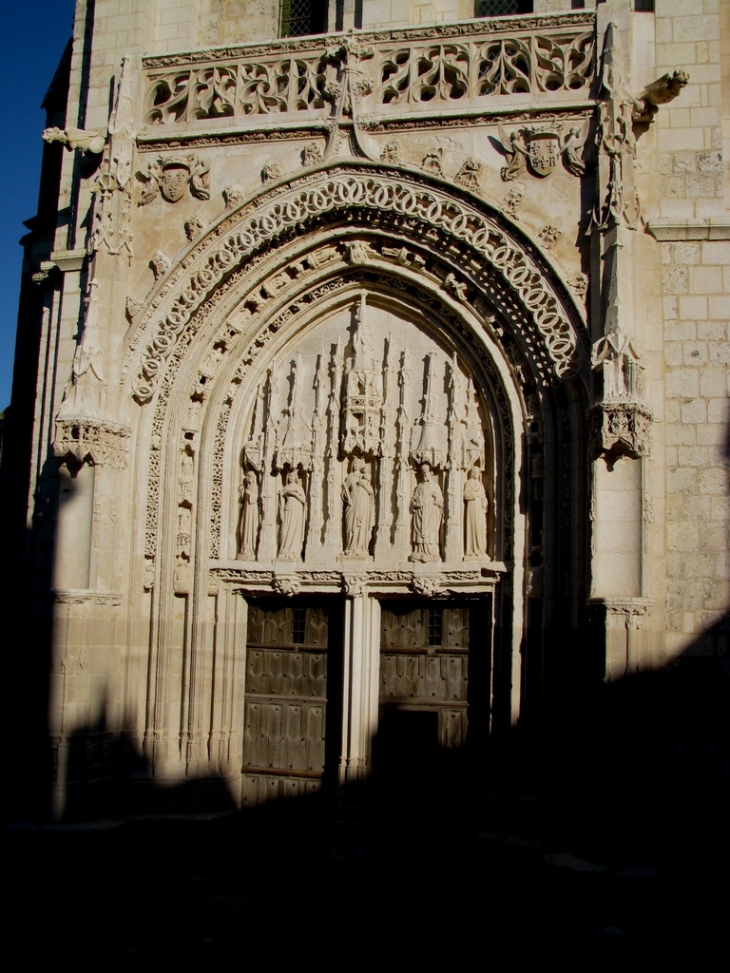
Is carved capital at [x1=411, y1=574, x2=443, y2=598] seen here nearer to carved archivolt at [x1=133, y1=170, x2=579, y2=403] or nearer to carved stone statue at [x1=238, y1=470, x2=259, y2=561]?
carved stone statue at [x1=238, y1=470, x2=259, y2=561]

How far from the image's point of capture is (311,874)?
468 inches

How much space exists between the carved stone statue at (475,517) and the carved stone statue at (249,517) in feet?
8.33

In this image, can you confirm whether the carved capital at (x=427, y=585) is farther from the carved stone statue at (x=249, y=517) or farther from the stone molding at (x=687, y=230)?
the stone molding at (x=687, y=230)

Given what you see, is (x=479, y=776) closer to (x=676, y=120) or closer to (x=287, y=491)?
(x=287, y=491)

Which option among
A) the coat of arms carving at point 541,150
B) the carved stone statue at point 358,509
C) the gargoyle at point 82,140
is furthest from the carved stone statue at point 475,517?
the gargoyle at point 82,140

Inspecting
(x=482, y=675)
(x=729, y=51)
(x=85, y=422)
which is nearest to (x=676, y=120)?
(x=729, y=51)

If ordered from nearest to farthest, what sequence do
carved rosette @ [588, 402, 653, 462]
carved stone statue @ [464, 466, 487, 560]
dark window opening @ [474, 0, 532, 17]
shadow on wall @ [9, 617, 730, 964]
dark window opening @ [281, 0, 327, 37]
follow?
1. shadow on wall @ [9, 617, 730, 964]
2. carved rosette @ [588, 402, 653, 462]
3. carved stone statue @ [464, 466, 487, 560]
4. dark window opening @ [474, 0, 532, 17]
5. dark window opening @ [281, 0, 327, 37]

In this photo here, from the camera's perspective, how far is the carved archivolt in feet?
39.4

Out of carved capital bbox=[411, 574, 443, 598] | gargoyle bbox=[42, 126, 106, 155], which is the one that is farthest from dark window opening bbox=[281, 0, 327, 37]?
carved capital bbox=[411, 574, 443, 598]

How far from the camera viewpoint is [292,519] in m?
13.1

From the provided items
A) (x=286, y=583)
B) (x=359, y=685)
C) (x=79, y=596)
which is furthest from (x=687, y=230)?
(x=79, y=596)

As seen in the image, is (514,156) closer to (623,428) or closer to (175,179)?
(623,428)

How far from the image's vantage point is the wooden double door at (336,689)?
12500 mm

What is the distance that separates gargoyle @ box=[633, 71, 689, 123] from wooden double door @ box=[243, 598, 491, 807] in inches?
218
